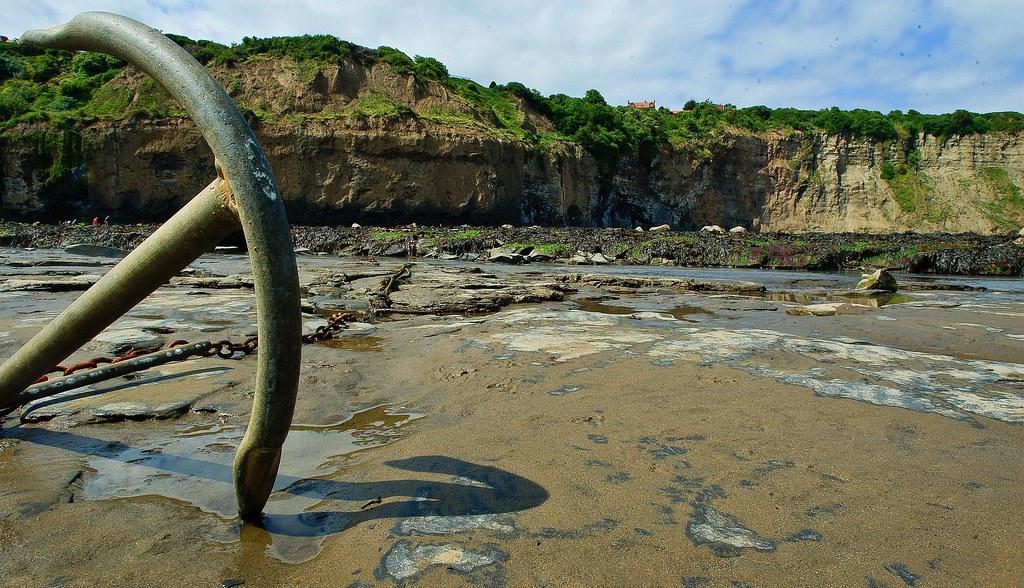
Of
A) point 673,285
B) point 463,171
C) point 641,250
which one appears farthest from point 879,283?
point 463,171

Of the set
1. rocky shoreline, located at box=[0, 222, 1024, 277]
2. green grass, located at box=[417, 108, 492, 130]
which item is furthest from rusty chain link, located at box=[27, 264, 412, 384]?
green grass, located at box=[417, 108, 492, 130]

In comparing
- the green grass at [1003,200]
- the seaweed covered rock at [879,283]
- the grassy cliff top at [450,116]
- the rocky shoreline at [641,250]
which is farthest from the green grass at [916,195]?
the seaweed covered rock at [879,283]

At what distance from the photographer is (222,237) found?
1582 millimetres

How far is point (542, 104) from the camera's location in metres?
46.2

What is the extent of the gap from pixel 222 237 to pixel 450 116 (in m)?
37.9

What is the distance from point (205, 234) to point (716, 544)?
1.58 m

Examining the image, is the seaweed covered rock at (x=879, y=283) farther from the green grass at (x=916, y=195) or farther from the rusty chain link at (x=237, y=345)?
the green grass at (x=916, y=195)

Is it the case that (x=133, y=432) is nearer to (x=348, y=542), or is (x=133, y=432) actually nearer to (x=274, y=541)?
(x=274, y=541)

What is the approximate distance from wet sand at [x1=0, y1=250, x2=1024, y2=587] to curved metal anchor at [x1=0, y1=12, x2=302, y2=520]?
33cm

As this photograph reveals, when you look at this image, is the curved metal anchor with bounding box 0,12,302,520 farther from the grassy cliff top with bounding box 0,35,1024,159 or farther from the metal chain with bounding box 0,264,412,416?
the grassy cliff top with bounding box 0,35,1024,159

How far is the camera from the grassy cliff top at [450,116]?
3231 cm

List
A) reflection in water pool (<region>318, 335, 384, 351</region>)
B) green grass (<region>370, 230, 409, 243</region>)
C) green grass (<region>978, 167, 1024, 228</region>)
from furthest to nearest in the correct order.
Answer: green grass (<region>978, 167, 1024, 228</region>), green grass (<region>370, 230, 409, 243</region>), reflection in water pool (<region>318, 335, 384, 351</region>)

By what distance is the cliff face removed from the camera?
1176 inches

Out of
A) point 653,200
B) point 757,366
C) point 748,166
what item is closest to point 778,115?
point 748,166
